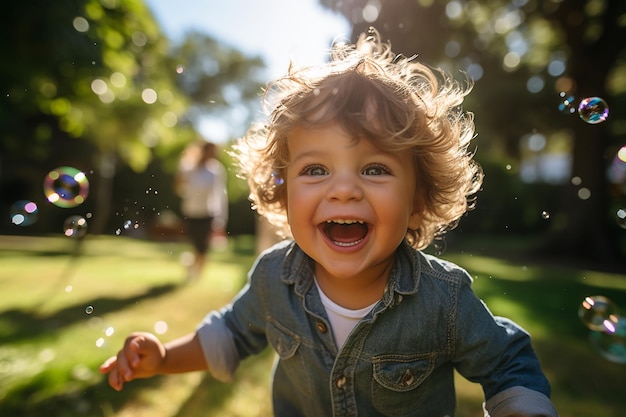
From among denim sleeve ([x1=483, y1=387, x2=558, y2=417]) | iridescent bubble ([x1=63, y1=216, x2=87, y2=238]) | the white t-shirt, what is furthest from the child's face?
iridescent bubble ([x1=63, y1=216, x2=87, y2=238])

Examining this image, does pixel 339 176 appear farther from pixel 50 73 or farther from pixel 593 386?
pixel 50 73

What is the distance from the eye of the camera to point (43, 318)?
3740 mm

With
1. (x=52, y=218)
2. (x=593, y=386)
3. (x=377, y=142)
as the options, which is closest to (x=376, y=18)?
(x=377, y=142)

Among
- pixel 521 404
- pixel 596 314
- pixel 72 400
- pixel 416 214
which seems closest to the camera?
pixel 521 404

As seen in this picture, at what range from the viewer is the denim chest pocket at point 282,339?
5.33 feet

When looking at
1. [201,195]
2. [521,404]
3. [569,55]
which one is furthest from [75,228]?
[569,55]

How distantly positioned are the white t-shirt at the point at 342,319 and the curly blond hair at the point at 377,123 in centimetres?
40

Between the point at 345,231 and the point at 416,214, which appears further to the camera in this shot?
the point at 416,214

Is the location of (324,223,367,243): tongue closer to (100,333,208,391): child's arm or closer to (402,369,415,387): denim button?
(402,369,415,387): denim button

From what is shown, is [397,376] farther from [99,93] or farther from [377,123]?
[99,93]

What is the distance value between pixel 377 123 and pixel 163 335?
214cm

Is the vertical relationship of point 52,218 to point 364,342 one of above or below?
below

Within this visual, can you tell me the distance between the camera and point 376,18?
3.34 metres

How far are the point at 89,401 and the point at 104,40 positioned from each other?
4.35 meters
